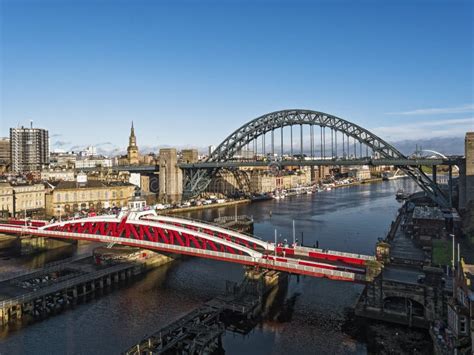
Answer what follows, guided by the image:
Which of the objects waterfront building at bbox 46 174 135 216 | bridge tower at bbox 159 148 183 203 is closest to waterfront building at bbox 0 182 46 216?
waterfront building at bbox 46 174 135 216

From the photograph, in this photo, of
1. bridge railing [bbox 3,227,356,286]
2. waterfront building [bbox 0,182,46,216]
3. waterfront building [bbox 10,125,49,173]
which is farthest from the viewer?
waterfront building [bbox 10,125,49,173]

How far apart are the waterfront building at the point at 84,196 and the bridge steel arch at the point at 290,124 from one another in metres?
15.3

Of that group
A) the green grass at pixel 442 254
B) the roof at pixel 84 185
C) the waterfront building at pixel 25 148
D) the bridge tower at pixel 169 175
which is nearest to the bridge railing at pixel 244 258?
the green grass at pixel 442 254

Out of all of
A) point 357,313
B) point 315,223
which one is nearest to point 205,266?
point 357,313

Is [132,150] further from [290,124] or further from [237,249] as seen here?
[237,249]

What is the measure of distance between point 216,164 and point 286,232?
2748 centimetres

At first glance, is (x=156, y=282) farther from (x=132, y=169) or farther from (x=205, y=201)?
(x=132, y=169)

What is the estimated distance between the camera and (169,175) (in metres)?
74.6

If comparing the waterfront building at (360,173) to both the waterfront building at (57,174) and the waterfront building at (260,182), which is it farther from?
the waterfront building at (57,174)

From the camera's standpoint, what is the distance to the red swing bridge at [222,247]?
911 inches

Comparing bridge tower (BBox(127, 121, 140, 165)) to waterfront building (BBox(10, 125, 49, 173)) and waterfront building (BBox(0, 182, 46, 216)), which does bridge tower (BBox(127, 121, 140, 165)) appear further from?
waterfront building (BBox(0, 182, 46, 216))

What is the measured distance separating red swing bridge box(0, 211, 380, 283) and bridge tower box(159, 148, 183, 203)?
37.9 m

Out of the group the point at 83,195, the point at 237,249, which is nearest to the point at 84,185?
the point at 83,195

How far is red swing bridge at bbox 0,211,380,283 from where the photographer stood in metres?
23.1
